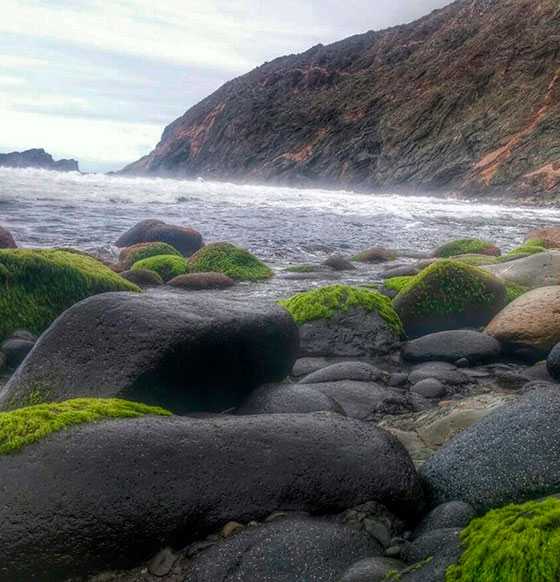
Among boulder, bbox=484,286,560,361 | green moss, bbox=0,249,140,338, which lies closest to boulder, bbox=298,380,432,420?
boulder, bbox=484,286,560,361

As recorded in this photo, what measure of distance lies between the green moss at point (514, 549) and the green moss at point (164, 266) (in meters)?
8.38

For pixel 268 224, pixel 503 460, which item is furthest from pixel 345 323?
pixel 268 224

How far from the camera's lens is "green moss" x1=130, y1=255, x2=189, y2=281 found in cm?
1024

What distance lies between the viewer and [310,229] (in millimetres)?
18547

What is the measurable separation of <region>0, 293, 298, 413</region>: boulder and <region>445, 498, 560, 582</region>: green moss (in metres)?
2.17

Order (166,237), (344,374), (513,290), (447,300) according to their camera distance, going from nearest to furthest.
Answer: (344,374)
(447,300)
(513,290)
(166,237)

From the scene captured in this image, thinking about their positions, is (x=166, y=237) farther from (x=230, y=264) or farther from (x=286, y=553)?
(x=286, y=553)

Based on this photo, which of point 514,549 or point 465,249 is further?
point 465,249

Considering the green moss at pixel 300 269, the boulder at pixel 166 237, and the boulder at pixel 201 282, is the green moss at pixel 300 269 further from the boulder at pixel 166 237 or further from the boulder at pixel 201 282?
the boulder at pixel 166 237

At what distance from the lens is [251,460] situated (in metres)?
2.84

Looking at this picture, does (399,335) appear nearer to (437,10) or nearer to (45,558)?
(45,558)

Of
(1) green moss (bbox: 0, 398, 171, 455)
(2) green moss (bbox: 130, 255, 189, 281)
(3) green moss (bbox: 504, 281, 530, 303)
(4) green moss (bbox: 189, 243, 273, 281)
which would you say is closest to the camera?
(1) green moss (bbox: 0, 398, 171, 455)

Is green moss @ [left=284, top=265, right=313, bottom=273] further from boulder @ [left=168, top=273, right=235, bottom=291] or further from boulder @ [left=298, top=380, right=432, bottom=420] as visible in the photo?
boulder @ [left=298, top=380, right=432, bottom=420]

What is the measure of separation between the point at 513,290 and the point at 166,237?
8.18m
